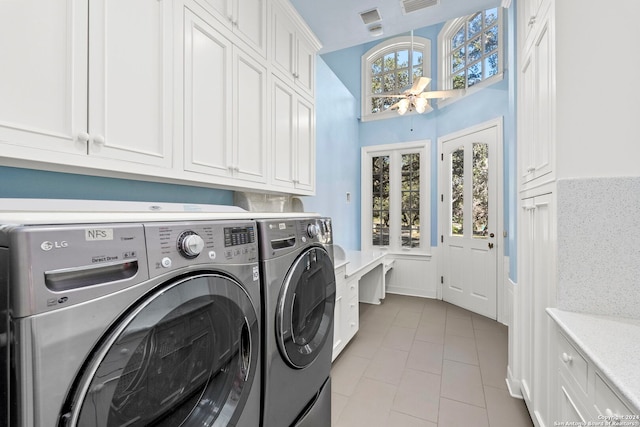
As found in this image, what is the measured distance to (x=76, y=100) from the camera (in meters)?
0.90

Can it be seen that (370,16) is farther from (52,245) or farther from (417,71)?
(417,71)

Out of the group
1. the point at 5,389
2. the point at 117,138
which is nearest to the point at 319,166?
the point at 117,138

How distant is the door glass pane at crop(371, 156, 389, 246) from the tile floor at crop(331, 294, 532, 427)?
57.1 inches

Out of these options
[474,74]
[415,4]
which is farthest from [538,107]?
[474,74]

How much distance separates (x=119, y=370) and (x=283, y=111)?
5.78 ft

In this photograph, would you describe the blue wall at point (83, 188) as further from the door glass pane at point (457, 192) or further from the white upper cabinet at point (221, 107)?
the door glass pane at point (457, 192)

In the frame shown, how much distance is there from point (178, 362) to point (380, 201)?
4.09m

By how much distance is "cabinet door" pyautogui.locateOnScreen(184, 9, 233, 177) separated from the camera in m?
1.28

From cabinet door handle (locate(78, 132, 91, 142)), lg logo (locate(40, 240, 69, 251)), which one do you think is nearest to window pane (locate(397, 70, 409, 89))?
cabinet door handle (locate(78, 132, 91, 142))

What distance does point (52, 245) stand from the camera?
0.50m

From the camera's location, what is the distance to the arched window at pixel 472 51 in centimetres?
337

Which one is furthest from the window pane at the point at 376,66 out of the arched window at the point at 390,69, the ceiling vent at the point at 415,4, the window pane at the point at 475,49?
the ceiling vent at the point at 415,4

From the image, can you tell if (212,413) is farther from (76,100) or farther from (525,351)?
(525,351)

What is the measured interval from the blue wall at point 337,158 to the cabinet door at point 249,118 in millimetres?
1186
